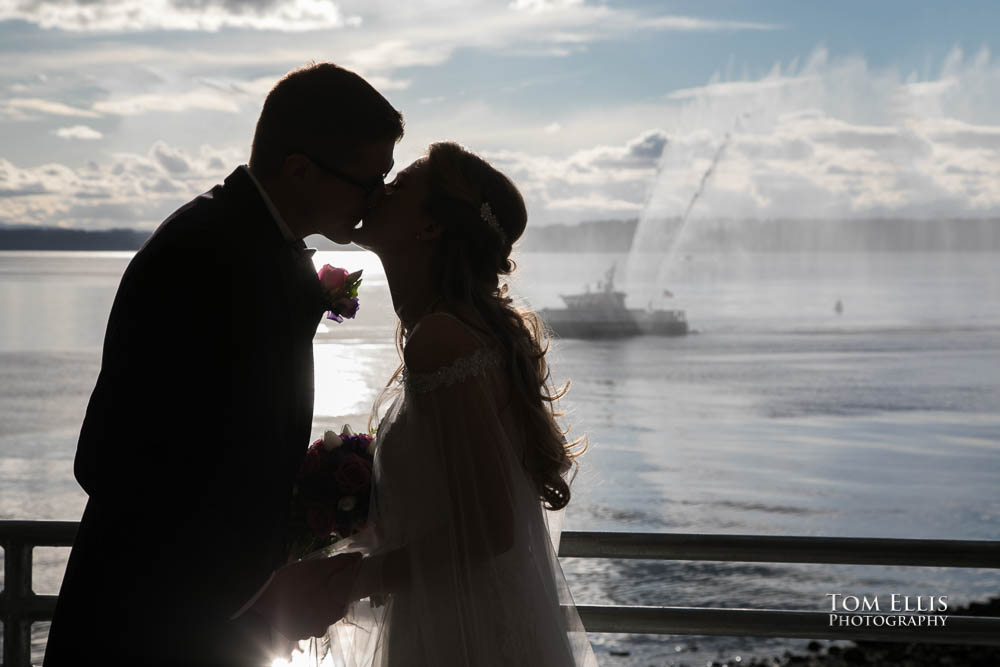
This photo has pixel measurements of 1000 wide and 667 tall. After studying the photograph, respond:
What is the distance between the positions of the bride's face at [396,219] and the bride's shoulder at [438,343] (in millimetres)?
274

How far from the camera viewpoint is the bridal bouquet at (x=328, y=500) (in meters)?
2.88

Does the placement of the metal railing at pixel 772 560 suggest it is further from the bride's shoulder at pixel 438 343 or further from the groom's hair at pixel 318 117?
the groom's hair at pixel 318 117

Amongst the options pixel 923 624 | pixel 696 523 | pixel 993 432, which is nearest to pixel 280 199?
pixel 923 624

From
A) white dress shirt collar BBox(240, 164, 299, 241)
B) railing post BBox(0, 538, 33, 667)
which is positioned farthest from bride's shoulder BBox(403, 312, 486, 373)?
railing post BBox(0, 538, 33, 667)

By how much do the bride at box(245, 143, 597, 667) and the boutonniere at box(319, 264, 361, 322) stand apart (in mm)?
131

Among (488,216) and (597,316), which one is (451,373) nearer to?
(488,216)

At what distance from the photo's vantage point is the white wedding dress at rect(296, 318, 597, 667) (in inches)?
105

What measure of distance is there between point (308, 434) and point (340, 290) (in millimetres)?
616

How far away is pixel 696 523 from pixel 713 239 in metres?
101

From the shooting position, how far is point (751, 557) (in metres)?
3.34

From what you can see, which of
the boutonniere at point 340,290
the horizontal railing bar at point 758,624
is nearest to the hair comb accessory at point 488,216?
the boutonniere at point 340,290

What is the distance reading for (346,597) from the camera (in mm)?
2604

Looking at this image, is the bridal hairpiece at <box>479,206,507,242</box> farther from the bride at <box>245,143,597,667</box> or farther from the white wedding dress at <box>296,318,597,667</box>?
the white wedding dress at <box>296,318,597,667</box>

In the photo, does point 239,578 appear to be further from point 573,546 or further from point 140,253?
point 573,546
